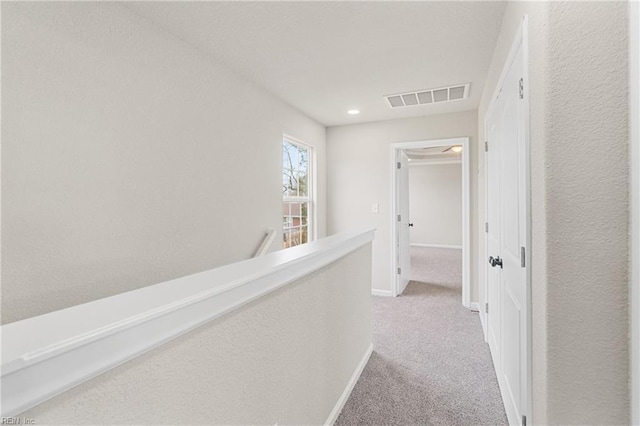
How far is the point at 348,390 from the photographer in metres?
1.97

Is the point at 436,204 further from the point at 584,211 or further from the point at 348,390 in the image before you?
the point at 584,211

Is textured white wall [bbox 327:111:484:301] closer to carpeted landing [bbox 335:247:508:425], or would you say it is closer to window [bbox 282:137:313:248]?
window [bbox 282:137:313:248]

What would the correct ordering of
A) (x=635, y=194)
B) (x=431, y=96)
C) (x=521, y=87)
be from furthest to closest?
(x=431, y=96) → (x=521, y=87) → (x=635, y=194)

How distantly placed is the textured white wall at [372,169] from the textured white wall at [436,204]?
4.59m

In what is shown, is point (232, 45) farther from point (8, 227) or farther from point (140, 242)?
point (8, 227)

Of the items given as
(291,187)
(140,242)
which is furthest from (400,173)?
(140,242)

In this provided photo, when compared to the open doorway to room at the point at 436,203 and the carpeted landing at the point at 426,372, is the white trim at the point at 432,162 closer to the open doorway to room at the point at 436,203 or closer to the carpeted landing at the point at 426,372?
the open doorway to room at the point at 436,203

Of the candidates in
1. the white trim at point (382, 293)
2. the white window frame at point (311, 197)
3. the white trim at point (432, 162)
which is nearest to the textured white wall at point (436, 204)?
the white trim at point (432, 162)

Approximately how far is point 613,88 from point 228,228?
2350 mm

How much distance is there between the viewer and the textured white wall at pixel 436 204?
8070mm

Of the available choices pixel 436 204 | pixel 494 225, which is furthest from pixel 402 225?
pixel 436 204

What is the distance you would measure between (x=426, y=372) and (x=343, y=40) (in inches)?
95.2

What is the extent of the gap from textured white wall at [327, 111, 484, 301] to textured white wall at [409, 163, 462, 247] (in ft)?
15.1

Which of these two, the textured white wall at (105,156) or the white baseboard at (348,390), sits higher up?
Answer: the textured white wall at (105,156)
